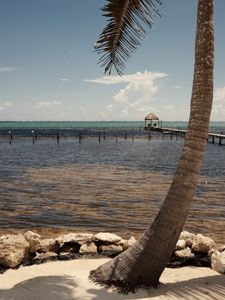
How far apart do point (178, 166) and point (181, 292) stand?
2.34m

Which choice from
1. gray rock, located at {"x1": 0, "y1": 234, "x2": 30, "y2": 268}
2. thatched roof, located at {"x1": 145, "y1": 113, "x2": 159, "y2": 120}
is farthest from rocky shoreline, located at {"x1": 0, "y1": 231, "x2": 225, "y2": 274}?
thatched roof, located at {"x1": 145, "y1": 113, "x2": 159, "y2": 120}

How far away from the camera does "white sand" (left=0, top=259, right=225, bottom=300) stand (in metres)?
6.32

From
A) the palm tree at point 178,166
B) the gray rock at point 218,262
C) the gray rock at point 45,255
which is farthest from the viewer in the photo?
the gray rock at point 45,255

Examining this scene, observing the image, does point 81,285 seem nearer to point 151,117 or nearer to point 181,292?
point 181,292

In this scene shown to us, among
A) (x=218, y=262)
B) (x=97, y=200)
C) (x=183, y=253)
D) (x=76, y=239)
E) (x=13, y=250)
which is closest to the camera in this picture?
(x=218, y=262)

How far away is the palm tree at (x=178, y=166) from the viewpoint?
584 cm

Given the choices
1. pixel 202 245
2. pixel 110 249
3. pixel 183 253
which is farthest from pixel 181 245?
pixel 110 249

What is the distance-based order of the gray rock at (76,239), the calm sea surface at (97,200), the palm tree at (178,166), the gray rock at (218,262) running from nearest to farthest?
1. the palm tree at (178,166)
2. the gray rock at (218,262)
3. the gray rock at (76,239)
4. the calm sea surface at (97,200)

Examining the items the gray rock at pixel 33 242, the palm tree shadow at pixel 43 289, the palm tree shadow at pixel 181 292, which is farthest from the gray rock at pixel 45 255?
the palm tree shadow at pixel 181 292

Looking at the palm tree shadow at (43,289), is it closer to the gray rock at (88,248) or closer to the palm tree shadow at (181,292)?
the palm tree shadow at (181,292)

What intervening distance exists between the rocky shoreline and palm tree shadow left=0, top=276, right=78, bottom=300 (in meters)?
1.23

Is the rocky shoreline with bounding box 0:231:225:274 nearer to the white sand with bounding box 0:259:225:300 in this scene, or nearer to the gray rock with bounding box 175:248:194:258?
the gray rock with bounding box 175:248:194:258

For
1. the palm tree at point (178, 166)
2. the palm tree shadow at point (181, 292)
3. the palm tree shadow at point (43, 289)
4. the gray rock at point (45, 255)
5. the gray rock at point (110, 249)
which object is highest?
the palm tree at point (178, 166)

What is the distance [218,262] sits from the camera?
7816mm
